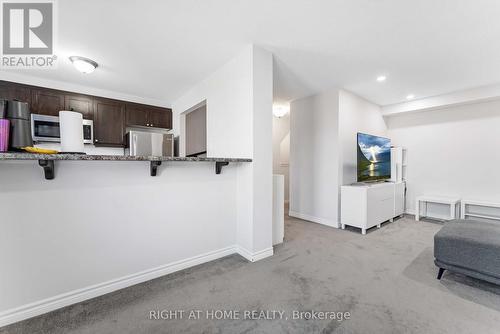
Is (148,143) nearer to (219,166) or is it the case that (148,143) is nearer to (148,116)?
(148,116)

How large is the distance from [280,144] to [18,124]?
532cm

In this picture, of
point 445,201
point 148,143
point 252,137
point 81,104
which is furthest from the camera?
point 148,143

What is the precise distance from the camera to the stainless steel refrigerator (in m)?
3.77

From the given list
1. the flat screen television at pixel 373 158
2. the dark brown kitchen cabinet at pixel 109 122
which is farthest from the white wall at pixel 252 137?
the dark brown kitchen cabinet at pixel 109 122

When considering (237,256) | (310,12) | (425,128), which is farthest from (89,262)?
(425,128)

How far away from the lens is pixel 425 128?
4.30 metres

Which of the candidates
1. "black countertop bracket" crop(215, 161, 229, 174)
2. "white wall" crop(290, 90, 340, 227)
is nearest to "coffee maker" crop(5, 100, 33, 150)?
"black countertop bracket" crop(215, 161, 229, 174)

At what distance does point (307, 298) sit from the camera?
165 centimetres

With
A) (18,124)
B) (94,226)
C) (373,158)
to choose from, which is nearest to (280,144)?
(373,158)

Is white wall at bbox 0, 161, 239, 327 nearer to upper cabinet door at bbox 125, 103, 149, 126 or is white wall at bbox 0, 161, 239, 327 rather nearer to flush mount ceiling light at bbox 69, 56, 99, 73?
flush mount ceiling light at bbox 69, 56, 99, 73

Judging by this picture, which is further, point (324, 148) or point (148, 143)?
point (148, 143)

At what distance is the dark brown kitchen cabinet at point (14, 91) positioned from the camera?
297cm

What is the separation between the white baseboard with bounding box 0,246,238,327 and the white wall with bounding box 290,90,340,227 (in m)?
1.96

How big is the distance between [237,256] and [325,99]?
3.07m
